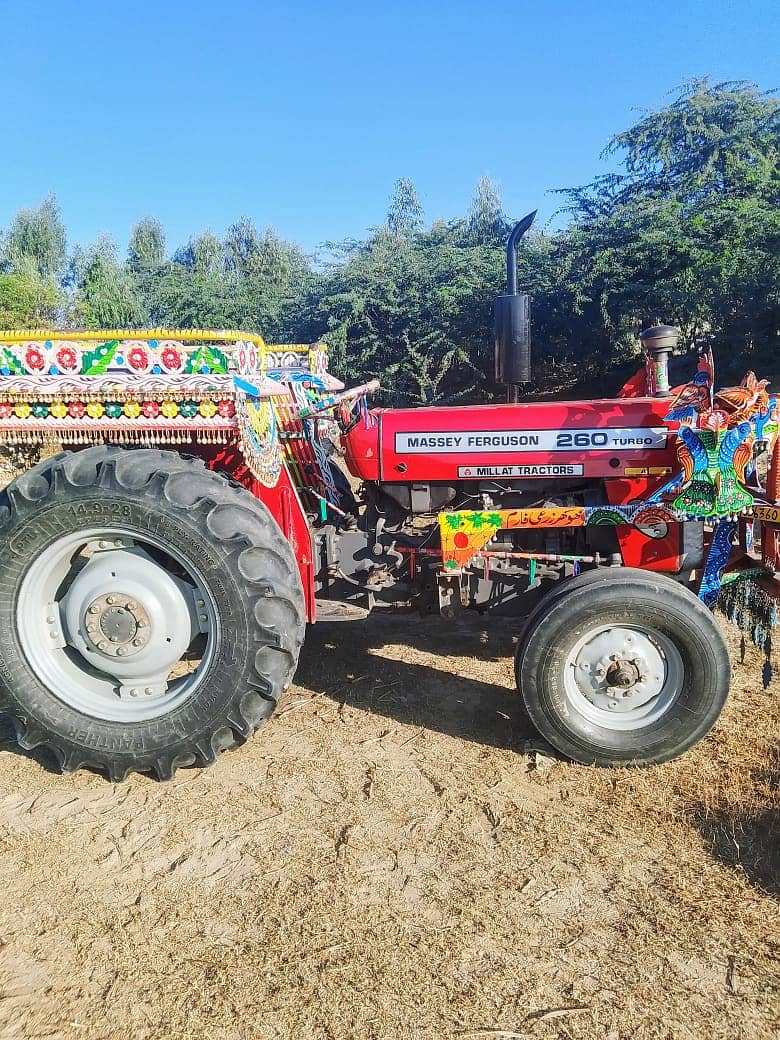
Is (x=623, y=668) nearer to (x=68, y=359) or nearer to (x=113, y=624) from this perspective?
(x=113, y=624)

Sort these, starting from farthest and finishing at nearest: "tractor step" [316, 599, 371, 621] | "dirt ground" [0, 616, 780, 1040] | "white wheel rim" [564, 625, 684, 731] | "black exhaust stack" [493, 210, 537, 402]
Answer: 1. "tractor step" [316, 599, 371, 621]
2. "black exhaust stack" [493, 210, 537, 402]
3. "white wheel rim" [564, 625, 684, 731]
4. "dirt ground" [0, 616, 780, 1040]

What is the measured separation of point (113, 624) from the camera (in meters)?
3.02

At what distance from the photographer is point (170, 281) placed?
20.2m

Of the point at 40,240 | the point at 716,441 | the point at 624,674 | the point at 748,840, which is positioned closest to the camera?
the point at 748,840

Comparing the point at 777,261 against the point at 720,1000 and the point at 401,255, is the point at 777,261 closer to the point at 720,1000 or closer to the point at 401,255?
the point at 401,255

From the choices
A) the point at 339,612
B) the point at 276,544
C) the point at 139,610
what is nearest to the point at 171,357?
the point at 276,544

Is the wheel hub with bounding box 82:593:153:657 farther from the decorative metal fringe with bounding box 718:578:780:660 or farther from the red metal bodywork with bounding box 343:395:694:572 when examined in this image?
the decorative metal fringe with bounding box 718:578:780:660

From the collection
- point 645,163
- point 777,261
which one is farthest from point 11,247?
point 777,261

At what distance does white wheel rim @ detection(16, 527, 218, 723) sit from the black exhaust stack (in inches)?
67.1

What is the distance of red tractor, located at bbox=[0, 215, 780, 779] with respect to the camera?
2898 mm

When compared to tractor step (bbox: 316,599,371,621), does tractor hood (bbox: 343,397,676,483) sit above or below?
above

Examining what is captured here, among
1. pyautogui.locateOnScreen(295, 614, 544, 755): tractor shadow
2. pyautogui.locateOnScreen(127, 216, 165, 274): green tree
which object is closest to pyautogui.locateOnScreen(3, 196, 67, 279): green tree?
pyautogui.locateOnScreen(127, 216, 165, 274): green tree

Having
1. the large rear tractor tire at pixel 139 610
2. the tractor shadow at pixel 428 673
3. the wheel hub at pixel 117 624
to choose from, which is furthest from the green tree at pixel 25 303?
the wheel hub at pixel 117 624

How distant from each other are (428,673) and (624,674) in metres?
1.32
